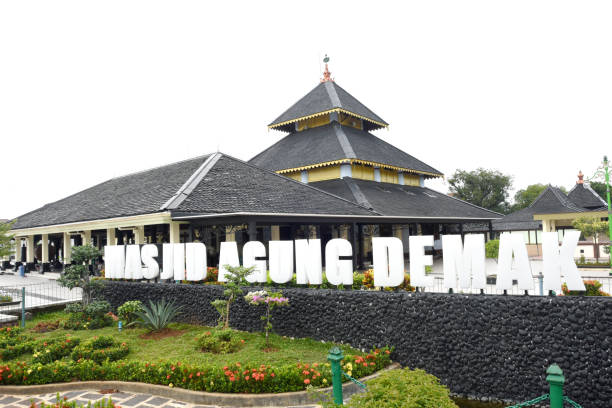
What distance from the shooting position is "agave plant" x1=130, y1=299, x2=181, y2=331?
481 inches

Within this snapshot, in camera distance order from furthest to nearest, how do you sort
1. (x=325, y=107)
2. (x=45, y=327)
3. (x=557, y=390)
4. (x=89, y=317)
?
1. (x=325, y=107)
2. (x=89, y=317)
3. (x=45, y=327)
4. (x=557, y=390)

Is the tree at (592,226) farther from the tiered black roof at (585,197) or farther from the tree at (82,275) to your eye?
the tree at (82,275)

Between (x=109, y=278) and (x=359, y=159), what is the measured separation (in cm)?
1612

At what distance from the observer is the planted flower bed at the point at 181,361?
26.6ft

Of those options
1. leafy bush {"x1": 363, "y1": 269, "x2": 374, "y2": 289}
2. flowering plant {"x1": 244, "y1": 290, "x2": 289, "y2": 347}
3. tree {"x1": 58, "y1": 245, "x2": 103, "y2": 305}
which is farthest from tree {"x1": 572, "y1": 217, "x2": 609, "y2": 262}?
tree {"x1": 58, "y1": 245, "x2": 103, "y2": 305}

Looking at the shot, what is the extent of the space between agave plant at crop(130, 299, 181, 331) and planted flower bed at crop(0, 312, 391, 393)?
58cm

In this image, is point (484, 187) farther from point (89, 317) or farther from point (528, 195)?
point (89, 317)

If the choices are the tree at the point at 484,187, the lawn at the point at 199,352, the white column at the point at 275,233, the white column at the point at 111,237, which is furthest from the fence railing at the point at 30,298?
the tree at the point at 484,187

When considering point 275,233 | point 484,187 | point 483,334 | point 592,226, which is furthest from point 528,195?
point 483,334

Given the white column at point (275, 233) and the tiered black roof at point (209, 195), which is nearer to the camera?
the tiered black roof at point (209, 195)

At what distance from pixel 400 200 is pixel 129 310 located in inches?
704

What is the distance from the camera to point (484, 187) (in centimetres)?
6669

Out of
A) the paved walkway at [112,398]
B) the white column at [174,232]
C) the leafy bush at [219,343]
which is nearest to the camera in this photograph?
the paved walkway at [112,398]

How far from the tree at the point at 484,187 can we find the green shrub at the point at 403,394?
66133mm
